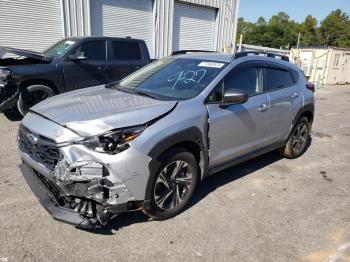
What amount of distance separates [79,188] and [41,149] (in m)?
0.56

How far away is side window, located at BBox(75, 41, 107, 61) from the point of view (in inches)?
293

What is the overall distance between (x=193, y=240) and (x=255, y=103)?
6.53ft

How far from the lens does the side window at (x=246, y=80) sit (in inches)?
155

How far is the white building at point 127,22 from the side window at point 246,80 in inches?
356

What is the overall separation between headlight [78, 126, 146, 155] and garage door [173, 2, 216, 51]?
12.8 metres

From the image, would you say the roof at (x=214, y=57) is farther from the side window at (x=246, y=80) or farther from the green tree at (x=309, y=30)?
the green tree at (x=309, y=30)

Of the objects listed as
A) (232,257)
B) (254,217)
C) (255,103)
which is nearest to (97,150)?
(232,257)

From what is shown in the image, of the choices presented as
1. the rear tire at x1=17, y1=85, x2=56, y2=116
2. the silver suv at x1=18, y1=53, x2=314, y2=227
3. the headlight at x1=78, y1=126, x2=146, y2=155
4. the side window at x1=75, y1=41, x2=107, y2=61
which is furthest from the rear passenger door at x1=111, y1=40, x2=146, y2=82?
the headlight at x1=78, y1=126, x2=146, y2=155

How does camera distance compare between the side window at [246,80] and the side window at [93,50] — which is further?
the side window at [93,50]

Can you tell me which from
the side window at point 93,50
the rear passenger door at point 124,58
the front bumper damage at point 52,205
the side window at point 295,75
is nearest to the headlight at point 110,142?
the front bumper damage at point 52,205

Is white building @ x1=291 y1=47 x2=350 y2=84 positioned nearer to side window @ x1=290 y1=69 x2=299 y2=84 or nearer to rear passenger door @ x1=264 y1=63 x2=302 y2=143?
side window @ x1=290 y1=69 x2=299 y2=84

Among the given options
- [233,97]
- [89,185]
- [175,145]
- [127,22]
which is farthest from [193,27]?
[89,185]

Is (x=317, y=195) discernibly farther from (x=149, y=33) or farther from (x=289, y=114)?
(x=149, y=33)

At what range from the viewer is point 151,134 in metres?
2.95
